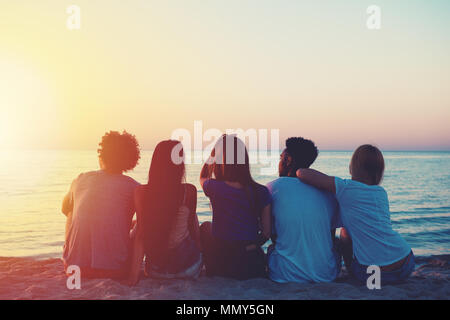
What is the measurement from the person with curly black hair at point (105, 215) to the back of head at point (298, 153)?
1785mm

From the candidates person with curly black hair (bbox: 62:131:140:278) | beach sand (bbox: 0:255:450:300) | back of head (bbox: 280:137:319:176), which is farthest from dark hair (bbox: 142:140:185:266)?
back of head (bbox: 280:137:319:176)

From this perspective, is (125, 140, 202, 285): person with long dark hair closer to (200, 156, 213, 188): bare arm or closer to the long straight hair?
(200, 156, 213, 188): bare arm

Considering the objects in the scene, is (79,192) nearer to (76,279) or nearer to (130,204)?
(130,204)

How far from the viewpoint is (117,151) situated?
174 inches

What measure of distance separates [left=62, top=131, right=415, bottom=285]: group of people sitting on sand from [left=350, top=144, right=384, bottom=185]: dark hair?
0.01 m

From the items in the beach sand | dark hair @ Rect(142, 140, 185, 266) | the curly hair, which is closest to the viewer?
the beach sand

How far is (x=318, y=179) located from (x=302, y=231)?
23.3 inches

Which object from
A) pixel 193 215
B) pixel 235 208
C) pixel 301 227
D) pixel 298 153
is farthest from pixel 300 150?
pixel 193 215

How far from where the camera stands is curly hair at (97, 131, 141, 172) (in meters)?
4.43

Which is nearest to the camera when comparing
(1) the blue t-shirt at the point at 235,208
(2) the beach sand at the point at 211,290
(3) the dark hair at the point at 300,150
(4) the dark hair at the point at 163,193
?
(2) the beach sand at the point at 211,290

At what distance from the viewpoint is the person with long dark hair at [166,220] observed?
13.8 feet

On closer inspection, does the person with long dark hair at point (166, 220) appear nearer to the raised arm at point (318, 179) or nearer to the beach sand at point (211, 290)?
the beach sand at point (211, 290)
